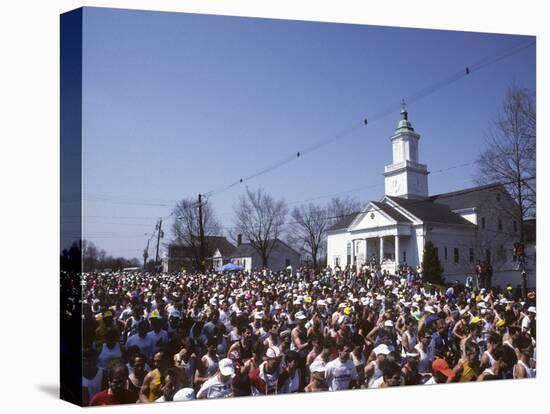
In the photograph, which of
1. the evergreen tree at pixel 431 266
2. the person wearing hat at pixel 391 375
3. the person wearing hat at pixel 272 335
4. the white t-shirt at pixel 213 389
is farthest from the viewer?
the evergreen tree at pixel 431 266

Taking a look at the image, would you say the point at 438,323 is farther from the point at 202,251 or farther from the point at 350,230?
the point at 202,251

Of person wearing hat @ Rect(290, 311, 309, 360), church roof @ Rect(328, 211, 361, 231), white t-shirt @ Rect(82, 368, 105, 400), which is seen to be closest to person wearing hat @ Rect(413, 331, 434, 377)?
person wearing hat @ Rect(290, 311, 309, 360)

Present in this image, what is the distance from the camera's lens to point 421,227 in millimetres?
14445

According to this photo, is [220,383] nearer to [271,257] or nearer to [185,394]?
[185,394]

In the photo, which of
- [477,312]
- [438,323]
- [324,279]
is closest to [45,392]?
[324,279]

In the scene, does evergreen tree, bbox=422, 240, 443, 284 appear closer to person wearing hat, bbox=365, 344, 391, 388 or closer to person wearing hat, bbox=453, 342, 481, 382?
person wearing hat, bbox=453, 342, 481, 382

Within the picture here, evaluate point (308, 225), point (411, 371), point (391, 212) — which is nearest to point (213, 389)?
point (308, 225)

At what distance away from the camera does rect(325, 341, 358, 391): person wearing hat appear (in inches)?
499

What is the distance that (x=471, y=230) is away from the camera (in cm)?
1478

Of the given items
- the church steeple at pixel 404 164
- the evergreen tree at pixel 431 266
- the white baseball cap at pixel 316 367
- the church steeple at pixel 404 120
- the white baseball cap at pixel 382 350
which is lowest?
the white baseball cap at pixel 316 367

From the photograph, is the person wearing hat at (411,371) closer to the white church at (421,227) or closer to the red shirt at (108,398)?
the white church at (421,227)

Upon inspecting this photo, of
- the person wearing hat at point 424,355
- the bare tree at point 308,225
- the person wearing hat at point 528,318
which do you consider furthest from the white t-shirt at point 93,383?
the person wearing hat at point 528,318

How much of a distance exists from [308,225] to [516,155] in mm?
4919

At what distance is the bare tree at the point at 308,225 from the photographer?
13281 millimetres
